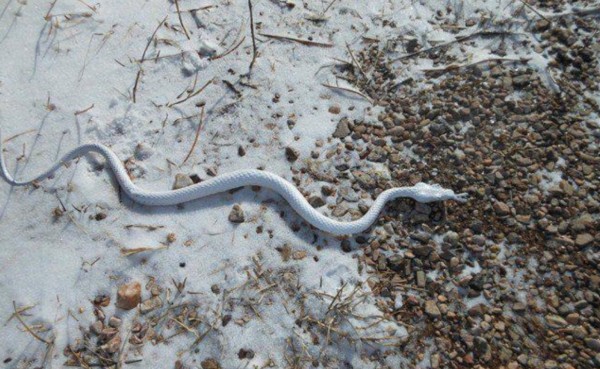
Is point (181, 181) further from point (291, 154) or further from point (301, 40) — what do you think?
point (301, 40)

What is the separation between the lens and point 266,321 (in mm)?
3172

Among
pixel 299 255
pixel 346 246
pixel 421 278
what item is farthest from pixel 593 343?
pixel 299 255

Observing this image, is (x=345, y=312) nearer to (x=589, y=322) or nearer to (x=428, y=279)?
(x=428, y=279)

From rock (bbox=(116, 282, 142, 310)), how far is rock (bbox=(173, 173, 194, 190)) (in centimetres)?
81

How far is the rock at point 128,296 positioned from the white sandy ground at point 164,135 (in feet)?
0.26

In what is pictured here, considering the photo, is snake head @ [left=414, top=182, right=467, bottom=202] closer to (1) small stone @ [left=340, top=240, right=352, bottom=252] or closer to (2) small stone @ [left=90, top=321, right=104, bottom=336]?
(1) small stone @ [left=340, top=240, right=352, bottom=252]

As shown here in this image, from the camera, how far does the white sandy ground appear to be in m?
3.17

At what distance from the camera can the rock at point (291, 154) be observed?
12.2 feet

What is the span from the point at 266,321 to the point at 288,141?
1.45 metres

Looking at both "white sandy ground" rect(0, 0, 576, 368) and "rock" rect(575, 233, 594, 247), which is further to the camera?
"rock" rect(575, 233, 594, 247)

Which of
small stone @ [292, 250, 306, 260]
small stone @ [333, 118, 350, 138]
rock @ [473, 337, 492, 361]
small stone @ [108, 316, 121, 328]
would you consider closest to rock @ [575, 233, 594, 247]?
rock @ [473, 337, 492, 361]

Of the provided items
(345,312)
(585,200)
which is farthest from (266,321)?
(585,200)

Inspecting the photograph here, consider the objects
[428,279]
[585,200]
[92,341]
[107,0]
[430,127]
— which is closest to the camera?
[92,341]

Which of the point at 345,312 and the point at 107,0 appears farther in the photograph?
the point at 107,0
